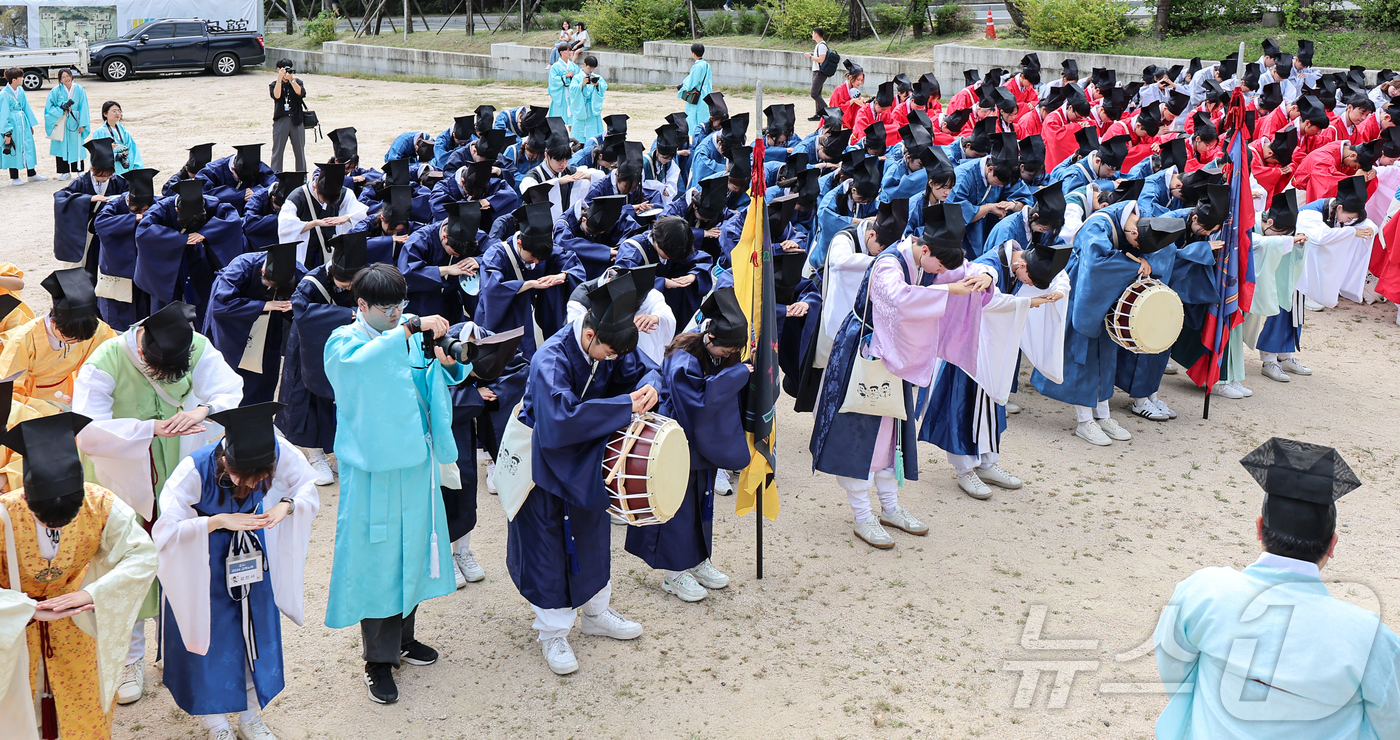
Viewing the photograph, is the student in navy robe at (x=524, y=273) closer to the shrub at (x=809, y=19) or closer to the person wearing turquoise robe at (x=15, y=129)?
the person wearing turquoise robe at (x=15, y=129)

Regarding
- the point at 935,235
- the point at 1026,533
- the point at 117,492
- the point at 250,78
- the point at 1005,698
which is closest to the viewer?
the point at 117,492

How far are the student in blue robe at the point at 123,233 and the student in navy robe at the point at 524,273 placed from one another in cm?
303

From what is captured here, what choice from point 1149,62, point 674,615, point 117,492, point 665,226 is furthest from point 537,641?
point 1149,62

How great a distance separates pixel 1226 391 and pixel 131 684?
7650mm

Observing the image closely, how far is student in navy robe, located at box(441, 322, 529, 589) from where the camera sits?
4.67 metres

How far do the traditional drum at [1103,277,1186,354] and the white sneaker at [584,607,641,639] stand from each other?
159 inches

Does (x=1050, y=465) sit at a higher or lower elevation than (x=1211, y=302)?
lower

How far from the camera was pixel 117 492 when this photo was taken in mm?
4332

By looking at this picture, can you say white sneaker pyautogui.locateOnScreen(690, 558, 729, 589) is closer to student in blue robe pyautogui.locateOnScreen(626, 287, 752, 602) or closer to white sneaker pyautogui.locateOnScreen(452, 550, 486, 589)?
student in blue robe pyautogui.locateOnScreen(626, 287, 752, 602)

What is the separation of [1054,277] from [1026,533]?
1579mm

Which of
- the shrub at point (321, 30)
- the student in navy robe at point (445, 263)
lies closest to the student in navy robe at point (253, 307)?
the student in navy robe at point (445, 263)

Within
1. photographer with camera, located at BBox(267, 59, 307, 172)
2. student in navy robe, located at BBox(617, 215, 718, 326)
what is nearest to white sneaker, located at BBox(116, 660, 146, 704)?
student in navy robe, located at BBox(617, 215, 718, 326)

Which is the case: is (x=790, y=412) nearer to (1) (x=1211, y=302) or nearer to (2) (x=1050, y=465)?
(2) (x=1050, y=465)

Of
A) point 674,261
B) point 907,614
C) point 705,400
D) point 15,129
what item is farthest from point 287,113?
point 907,614
